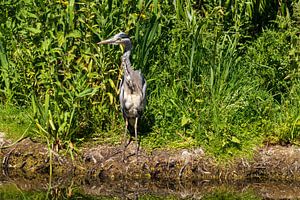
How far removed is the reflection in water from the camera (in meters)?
8.45

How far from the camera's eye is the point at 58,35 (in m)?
9.18

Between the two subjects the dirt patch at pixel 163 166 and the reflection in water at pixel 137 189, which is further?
the dirt patch at pixel 163 166

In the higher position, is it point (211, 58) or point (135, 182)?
point (211, 58)

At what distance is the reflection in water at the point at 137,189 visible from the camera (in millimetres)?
8453

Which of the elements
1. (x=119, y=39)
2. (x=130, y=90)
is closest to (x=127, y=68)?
(x=130, y=90)

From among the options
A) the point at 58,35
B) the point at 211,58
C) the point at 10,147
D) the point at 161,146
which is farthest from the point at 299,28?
the point at 10,147

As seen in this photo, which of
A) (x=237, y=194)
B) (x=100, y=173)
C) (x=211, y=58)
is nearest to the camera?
(x=237, y=194)

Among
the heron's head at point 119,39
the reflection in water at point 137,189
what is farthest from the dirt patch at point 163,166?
the heron's head at point 119,39

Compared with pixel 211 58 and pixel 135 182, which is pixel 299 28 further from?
pixel 135 182

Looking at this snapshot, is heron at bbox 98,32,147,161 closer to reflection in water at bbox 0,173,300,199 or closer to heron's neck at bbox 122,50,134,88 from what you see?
heron's neck at bbox 122,50,134,88

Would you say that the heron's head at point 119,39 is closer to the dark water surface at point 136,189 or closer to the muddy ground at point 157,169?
the muddy ground at point 157,169

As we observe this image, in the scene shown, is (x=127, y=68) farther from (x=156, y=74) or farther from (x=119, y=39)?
(x=156, y=74)

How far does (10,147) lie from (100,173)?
3.64 feet

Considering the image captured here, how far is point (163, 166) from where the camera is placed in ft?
29.9
